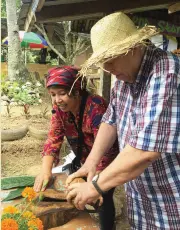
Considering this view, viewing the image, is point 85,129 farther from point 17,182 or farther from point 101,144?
point 17,182

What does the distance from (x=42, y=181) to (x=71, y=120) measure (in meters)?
0.51

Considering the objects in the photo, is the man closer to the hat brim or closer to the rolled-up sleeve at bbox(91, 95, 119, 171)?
the hat brim

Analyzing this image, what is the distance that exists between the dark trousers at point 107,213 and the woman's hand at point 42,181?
53cm

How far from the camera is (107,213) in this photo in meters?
2.42

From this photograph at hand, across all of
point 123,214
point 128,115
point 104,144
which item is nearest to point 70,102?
point 104,144

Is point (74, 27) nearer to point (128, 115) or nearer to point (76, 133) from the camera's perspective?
point (76, 133)

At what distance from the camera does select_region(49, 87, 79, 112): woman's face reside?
2.08 metres

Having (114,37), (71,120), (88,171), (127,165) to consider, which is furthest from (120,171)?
(71,120)

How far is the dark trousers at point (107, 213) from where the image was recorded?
7.77ft

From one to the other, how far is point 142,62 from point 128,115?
323 mm

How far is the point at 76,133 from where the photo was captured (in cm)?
233

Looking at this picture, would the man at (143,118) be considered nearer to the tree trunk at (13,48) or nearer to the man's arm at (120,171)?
the man's arm at (120,171)

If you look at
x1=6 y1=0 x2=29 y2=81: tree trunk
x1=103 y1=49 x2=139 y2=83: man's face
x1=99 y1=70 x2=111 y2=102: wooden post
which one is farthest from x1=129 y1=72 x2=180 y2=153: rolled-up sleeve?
x1=6 y1=0 x2=29 y2=81: tree trunk

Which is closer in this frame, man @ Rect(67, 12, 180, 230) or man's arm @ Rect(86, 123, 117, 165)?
man @ Rect(67, 12, 180, 230)
